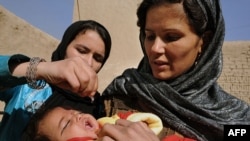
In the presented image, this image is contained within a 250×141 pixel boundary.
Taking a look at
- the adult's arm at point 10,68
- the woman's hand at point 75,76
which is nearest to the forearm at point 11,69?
the adult's arm at point 10,68

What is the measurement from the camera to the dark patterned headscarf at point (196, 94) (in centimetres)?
159

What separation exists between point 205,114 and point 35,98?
0.82m

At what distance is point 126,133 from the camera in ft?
3.48

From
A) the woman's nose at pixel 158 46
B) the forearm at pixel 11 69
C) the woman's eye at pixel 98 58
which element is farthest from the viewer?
the woman's eye at pixel 98 58

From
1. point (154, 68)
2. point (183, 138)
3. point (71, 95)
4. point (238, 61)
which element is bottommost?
point (238, 61)

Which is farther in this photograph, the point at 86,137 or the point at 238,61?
the point at 238,61

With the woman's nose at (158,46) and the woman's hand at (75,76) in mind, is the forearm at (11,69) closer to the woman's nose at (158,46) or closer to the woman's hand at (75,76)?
the woman's hand at (75,76)

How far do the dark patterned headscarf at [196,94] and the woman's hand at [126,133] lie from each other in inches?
20.0

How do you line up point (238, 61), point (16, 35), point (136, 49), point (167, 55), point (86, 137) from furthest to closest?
1. point (16, 35)
2. point (238, 61)
3. point (136, 49)
4. point (167, 55)
5. point (86, 137)

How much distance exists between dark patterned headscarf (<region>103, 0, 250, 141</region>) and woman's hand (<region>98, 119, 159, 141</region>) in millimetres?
507

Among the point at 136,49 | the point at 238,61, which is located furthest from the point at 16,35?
the point at 238,61

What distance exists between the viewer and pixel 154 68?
1631 mm

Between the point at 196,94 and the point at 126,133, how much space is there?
0.69 m

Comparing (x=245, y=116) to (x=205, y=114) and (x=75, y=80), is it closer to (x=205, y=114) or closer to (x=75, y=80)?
(x=205, y=114)
